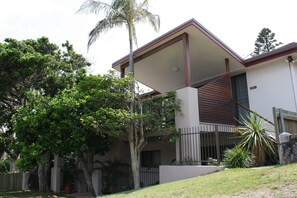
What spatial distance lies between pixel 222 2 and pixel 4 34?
492 inches

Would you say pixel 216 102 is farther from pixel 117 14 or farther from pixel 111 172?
pixel 111 172

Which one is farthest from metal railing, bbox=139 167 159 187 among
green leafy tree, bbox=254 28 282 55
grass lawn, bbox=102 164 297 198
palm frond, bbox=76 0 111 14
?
green leafy tree, bbox=254 28 282 55

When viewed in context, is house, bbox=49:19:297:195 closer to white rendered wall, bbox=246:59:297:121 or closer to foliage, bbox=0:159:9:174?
white rendered wall, bbox=246:59:297:121

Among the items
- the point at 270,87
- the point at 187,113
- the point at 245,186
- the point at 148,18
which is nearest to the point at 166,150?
the point at 187,113

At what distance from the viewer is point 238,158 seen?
10.2 meters

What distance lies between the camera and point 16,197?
46.2 ft

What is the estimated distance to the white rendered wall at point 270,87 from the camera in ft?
46.6

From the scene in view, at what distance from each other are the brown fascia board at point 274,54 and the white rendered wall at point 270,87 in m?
0.40

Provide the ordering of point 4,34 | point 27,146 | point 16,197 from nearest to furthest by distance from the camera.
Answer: point 27,146, point 16,197, point 4,34

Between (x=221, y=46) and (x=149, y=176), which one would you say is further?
(x=149, y=176)

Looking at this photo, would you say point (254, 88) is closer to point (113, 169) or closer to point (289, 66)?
point (289, 66)

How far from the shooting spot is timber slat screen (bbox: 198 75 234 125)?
1369 cm

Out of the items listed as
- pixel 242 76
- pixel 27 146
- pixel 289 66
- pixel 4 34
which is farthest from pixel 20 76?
pixel 289 66

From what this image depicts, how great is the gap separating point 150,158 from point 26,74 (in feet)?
29.1
